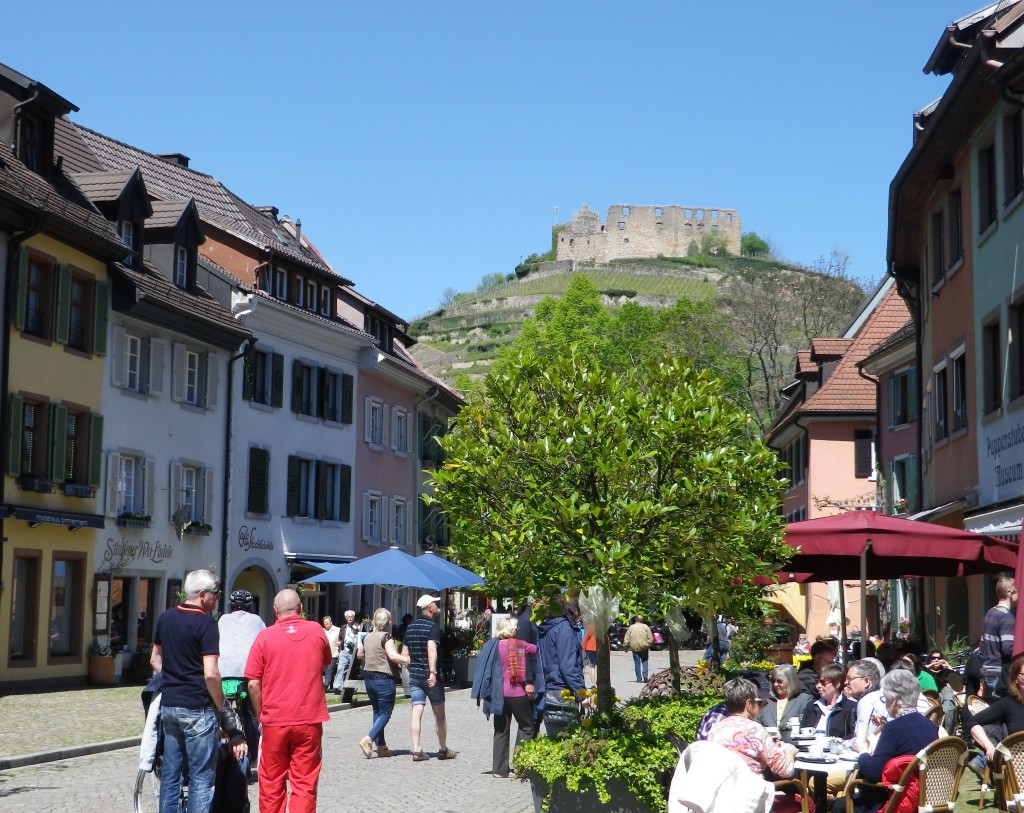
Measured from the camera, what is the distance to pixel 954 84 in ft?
62.7

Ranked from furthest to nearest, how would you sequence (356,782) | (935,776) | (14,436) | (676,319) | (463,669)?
(676,319) → (463,669) → (14,436) → (356,782) → (935,776)

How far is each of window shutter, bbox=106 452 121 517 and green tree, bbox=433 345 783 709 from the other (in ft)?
69.9

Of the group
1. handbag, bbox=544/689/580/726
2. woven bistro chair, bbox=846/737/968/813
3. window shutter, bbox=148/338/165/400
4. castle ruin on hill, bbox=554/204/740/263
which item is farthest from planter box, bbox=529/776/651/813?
castle ruin on hill, bbox=554/204/740/263

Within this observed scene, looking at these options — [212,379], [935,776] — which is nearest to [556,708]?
[935,776]

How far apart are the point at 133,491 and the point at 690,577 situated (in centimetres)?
2342

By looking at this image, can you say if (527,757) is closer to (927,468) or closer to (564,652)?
(564,652)

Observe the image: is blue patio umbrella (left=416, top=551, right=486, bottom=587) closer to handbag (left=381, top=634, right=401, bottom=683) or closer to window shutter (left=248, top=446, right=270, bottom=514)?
handbag (left=381, top=634, right=401, bottom=683)

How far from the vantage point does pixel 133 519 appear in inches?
1237

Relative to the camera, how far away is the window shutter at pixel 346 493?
42.9 m

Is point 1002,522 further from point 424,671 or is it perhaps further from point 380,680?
point 380,680

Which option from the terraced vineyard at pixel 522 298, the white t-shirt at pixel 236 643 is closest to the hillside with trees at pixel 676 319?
the terraced vineyard at pixel 522 298

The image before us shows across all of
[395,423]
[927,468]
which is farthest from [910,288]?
[395,423]

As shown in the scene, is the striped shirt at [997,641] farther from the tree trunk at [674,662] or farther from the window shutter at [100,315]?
the window shutter at [100,315]

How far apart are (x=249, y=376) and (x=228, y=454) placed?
89.3 inches
